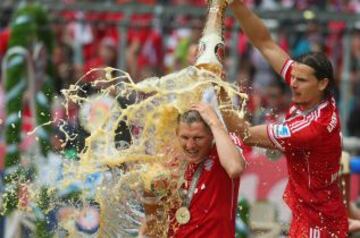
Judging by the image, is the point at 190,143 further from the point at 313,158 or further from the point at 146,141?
the point at 313,158

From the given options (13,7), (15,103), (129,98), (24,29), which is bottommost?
(129,98)

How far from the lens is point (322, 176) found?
867 centimetres

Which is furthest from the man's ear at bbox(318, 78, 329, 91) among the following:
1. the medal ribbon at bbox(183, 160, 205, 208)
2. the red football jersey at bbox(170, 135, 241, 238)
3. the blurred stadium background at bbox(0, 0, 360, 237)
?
the blurred stadium background at bbox(0, 0, 360, 237)

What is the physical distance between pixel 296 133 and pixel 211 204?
2.60 feet

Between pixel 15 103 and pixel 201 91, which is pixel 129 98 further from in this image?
pixel 15 103

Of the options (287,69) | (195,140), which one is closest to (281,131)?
(287,69)

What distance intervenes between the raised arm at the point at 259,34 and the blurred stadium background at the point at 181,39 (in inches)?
164

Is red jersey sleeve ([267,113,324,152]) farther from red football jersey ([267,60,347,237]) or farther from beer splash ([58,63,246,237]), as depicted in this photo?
beer splash ([58,63,246,237])

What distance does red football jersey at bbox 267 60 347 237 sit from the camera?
28.2 feet

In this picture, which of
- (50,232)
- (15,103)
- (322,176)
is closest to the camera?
(322,176)

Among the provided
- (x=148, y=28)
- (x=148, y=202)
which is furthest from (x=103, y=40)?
(x=148, y=202)

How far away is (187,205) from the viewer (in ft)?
27.0

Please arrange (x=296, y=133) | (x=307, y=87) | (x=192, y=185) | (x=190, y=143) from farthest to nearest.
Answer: (x=307, y=87), (x=296, y=133), (x=192, y=185), (x=190, y=143)

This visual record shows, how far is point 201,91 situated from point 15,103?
4.95 m
